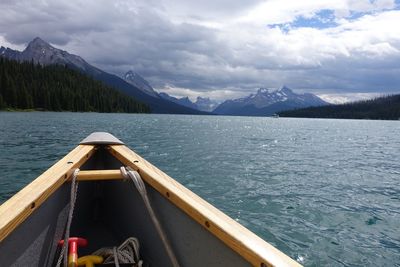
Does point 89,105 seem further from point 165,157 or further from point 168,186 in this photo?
point 168,186

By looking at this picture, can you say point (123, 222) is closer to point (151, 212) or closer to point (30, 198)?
point (151, 212)

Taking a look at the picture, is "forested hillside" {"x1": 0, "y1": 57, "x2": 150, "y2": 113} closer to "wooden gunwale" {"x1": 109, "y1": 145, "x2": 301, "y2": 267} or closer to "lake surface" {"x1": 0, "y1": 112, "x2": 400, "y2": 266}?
"lake surface" {"x1": 0, "y1": 112, "x2": 400, "y2": 266}

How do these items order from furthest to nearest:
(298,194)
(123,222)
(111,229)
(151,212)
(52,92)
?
(52,92), (298,194), (111,229), (123,222), (151,212)

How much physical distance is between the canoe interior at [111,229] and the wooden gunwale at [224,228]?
5.0 inches

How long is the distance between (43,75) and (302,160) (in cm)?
15653

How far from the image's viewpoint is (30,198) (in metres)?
4.00

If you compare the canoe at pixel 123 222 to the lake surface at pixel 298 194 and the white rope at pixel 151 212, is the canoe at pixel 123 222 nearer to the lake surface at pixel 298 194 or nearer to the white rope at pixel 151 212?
the white rope at pixel 151 212

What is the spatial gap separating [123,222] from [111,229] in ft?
2.10

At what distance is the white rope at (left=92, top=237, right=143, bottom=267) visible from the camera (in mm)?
5129

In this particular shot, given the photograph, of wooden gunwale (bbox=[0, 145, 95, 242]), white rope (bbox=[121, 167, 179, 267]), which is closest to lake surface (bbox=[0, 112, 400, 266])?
white rope (bbox=[121, 167, 179, 267])

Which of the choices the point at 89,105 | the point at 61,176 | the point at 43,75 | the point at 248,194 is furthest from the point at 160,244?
the point at 43,75

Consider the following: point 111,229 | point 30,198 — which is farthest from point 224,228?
point 111,229

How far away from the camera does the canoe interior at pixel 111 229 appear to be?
144 inches

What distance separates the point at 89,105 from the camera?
148 m
